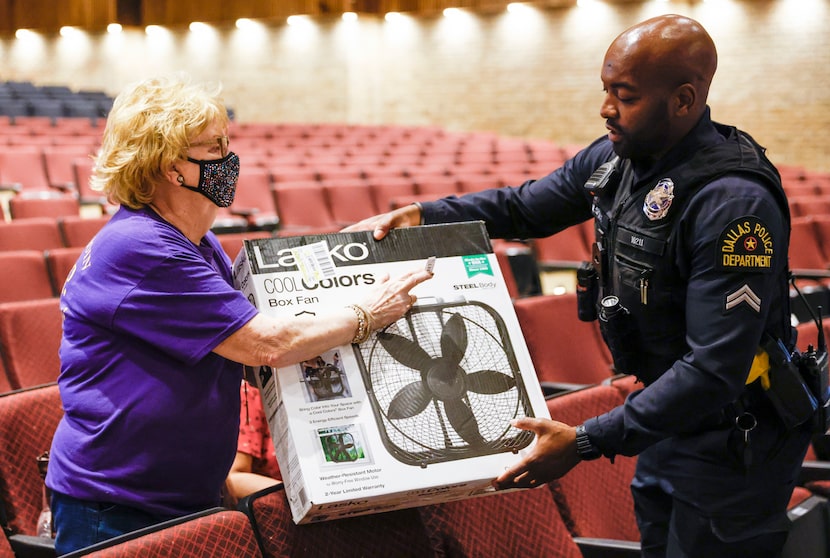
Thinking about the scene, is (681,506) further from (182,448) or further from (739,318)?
(182,448)

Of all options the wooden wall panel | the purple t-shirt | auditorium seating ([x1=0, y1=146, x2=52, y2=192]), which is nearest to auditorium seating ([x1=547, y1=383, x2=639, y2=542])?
the purple t-shirt

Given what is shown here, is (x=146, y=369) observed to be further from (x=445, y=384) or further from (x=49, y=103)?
(x=49, y=103)

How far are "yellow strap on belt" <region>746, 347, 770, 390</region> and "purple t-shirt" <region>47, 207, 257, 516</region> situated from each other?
0.61 metres

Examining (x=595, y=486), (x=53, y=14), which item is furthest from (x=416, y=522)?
(x=53, y=14)

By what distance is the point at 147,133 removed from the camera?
1.04m

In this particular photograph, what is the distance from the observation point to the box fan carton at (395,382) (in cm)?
100

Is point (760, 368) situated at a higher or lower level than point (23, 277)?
higher

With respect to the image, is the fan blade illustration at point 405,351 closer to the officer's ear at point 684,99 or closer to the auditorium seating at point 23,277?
the officer's ear at point 684,99

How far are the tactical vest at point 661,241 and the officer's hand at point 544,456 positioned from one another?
0.48 ft

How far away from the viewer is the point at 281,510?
1.05 metres

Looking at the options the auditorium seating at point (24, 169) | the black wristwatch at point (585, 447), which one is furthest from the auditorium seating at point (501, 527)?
the auditorium seating at point (24, 169)

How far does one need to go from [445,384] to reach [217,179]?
0.39m

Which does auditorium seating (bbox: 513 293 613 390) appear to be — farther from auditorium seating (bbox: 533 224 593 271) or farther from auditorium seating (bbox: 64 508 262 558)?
auditorium seating (bbox: 533 224 593 271)

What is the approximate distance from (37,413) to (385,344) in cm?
61
